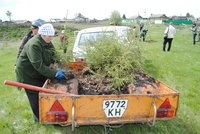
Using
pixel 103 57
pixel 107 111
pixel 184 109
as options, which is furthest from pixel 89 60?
pixel 184 109

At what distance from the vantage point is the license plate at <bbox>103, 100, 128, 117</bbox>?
476 centimetres

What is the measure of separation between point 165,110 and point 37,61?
7.30 ft

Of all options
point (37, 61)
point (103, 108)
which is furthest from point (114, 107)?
point (37, 61)

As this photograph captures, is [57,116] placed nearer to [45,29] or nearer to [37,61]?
[37,61]

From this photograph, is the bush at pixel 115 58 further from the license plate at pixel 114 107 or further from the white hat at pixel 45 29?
Result: the white hat at pixel 45 29

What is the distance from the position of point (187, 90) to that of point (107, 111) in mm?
4972

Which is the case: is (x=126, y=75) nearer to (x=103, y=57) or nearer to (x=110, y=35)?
(x=103, y=57)

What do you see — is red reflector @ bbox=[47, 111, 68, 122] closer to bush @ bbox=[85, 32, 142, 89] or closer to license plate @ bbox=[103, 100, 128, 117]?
license plate @ bbox=[103, 100, 128, 117]

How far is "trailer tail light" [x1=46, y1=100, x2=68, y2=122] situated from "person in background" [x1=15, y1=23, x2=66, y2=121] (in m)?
0.97

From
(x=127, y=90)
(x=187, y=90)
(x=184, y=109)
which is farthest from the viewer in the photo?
(x=187, y=90)

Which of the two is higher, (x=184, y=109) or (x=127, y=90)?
(x=127, y=90)

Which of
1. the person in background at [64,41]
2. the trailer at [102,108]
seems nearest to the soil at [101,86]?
the trailer at [102,108]

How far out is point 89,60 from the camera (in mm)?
6160

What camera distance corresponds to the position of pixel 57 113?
4.74m
